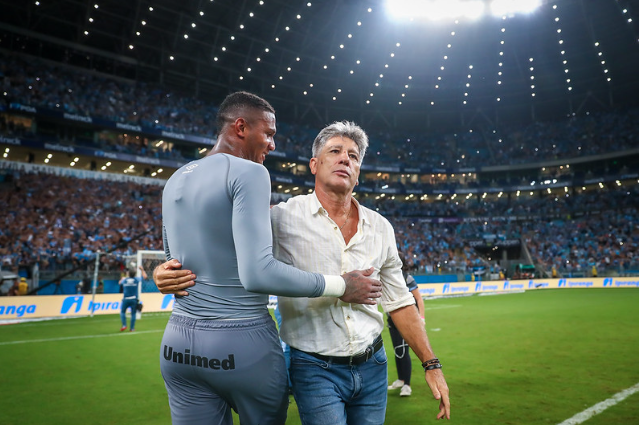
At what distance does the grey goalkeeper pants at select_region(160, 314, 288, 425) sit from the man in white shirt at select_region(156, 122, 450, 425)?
0.27 metres

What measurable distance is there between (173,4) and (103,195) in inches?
714

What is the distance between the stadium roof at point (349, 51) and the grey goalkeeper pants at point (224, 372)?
41.0m

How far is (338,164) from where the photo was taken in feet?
8.81

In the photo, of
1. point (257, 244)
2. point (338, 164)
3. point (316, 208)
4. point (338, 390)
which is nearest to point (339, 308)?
point (338, 390)

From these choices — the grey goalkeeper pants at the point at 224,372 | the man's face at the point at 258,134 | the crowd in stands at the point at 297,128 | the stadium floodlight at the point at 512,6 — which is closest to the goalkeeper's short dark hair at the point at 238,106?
the man's face at the point at 258,134

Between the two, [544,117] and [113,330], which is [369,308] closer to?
[113,330]

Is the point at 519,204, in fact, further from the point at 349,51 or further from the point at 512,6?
the point at 349,51

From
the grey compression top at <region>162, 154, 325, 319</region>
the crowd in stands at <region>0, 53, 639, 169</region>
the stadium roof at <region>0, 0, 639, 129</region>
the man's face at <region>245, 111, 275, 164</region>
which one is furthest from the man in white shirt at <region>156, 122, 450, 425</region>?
the crowd in stands at <region>0, 53, 639, 169</region>

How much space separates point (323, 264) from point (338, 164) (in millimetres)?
660

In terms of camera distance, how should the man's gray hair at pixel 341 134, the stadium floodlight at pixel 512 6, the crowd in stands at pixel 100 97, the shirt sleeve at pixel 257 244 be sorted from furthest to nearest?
the stadium floodlight at pixel 512 6, the crowd in stands at pixel 100 97, the man's gray hair at pixel 341 134, the shirt sleeve at pixel 257 244

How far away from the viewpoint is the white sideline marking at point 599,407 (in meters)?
5.07

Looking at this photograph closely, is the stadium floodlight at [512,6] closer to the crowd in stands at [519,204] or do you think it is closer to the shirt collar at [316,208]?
the crowd in stands at [519,204]

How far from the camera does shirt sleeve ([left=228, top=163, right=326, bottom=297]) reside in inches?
75.8

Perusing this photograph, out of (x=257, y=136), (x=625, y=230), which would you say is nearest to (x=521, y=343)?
(x=257, y=136)
